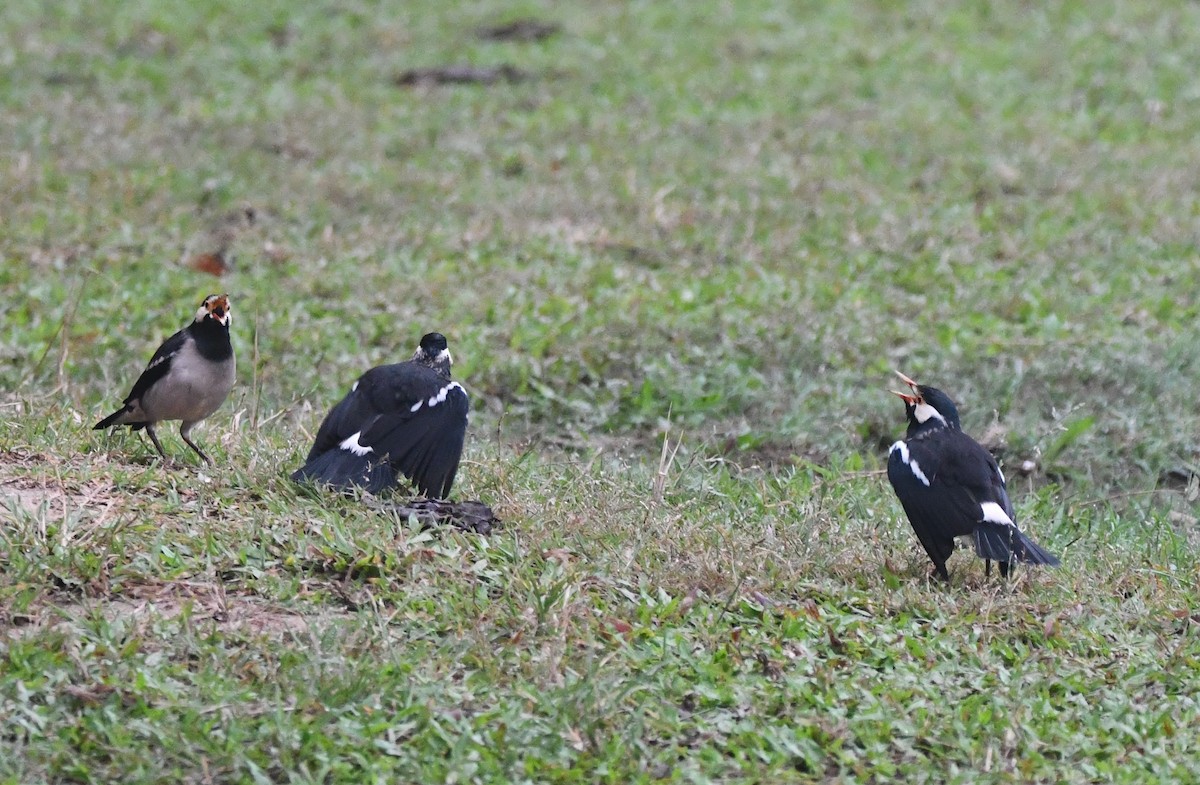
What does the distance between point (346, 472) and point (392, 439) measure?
232 mm

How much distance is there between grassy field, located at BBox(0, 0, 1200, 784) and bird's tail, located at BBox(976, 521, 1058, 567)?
0.54 feet

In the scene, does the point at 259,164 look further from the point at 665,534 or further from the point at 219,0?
the point at 665,534

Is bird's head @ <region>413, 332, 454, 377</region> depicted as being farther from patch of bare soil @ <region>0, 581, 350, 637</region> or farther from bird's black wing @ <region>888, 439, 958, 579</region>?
bird's black wing @ <region>888, 439, 958, 579</region>

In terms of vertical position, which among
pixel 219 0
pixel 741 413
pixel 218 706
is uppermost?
pixel 219 0

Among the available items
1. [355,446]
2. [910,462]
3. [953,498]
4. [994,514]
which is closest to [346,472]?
[355,446]

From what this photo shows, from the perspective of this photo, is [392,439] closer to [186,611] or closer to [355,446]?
[355,446]

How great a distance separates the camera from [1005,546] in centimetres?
538

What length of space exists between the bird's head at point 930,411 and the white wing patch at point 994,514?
1.78 ft

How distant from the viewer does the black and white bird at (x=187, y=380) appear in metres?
6.00

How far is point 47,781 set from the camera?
3990 mm

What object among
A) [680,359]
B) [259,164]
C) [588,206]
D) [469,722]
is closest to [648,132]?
[588,206]

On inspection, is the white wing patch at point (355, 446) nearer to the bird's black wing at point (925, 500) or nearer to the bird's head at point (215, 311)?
the bird's head at point (215, 311)

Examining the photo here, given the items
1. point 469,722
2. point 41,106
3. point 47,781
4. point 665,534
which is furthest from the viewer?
point 41,106

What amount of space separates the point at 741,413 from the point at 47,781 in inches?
188
